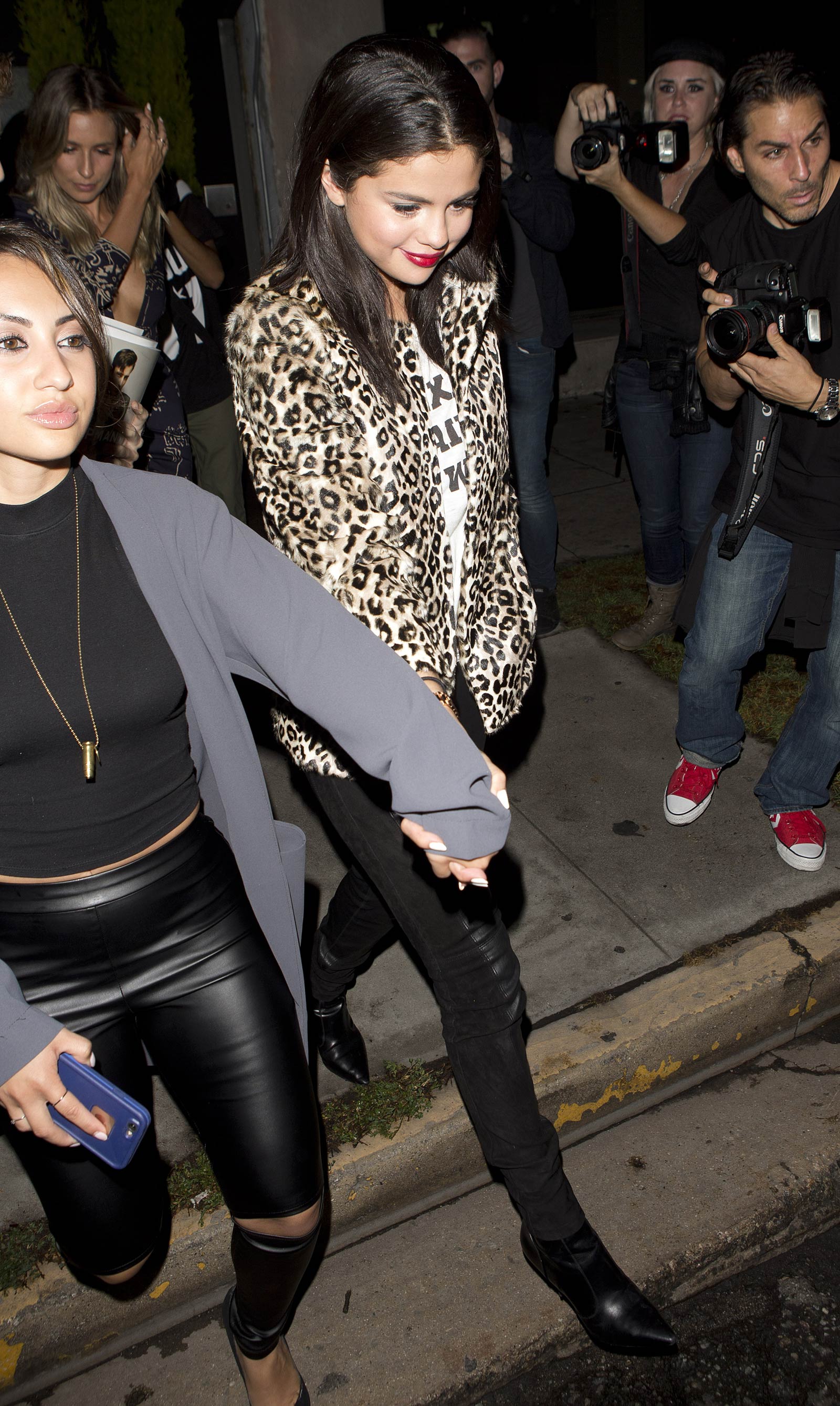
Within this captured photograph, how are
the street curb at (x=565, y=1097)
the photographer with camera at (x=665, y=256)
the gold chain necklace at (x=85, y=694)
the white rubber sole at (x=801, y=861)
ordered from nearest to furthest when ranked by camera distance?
the gold chain necklace at (x=85, y=694)
the street curb at (x=565, y=1097)
the white rubber sole at (x=801, y=861)
the photographer with camera at (x=665, y=256)

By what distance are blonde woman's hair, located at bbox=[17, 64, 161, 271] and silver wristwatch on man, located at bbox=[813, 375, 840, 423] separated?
250 cm

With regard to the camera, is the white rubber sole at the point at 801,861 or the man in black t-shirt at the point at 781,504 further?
the white rubber sole at the point at 801,861

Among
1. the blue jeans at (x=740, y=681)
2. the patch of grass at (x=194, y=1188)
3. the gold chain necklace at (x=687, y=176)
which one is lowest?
the patch of grass at (x=194, y=1188)

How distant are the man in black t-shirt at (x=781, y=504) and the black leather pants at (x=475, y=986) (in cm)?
152

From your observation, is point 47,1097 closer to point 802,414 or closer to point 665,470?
point 802,414

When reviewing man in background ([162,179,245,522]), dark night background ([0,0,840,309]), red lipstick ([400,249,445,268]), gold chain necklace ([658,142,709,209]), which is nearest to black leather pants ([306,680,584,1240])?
red lipstick ([400,249,445,268])

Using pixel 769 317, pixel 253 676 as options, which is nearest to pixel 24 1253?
pixel 253 676

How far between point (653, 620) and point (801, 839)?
180cm

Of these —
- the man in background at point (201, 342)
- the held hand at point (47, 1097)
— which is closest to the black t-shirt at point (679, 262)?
the man in background at point (201, 342)

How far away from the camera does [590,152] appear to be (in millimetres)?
4164

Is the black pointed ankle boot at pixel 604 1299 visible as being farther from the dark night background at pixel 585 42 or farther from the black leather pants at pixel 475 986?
the dark night background at pixel 585 42

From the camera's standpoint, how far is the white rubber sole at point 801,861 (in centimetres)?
368

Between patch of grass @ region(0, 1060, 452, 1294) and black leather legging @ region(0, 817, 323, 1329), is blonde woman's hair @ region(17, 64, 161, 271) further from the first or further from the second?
patch of grass @ region(0, 1060, 452, 1294)

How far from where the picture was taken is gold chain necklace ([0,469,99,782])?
6.25 ft
